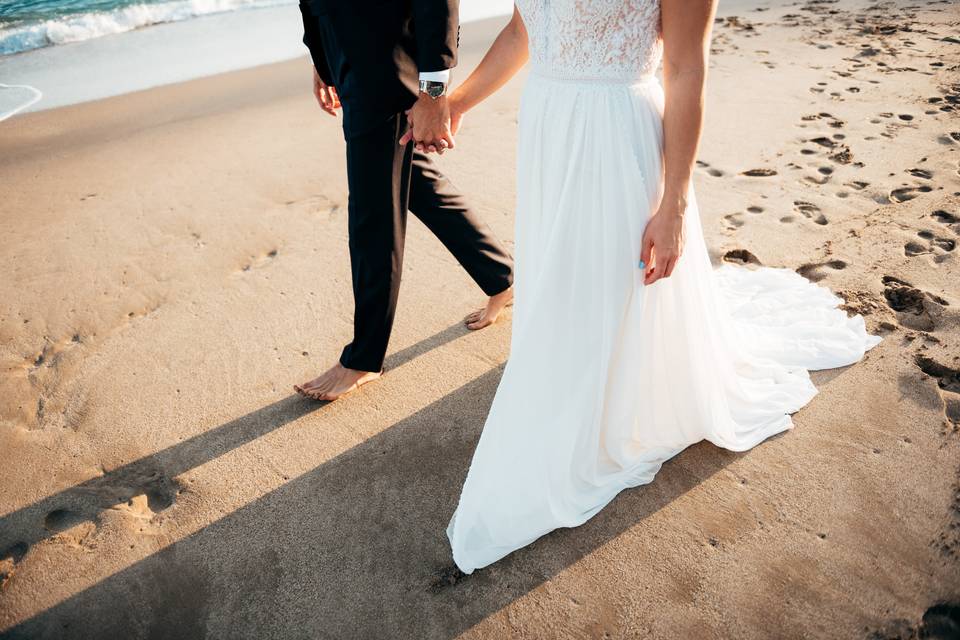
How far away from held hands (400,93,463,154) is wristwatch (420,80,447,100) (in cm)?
1

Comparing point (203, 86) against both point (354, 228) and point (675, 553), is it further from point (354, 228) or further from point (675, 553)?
point (675, 553)

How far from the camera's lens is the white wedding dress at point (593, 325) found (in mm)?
1588

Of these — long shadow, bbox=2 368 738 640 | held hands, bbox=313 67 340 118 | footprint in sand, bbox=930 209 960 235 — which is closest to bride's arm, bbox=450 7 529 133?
held hands, bbox=313 67 340 118

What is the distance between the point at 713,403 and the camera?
2035 mm

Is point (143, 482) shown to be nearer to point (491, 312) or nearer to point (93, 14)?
point (491, 312)

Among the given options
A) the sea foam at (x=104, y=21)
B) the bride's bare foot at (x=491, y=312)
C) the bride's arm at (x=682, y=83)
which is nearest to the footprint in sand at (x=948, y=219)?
the bride's bare foot at (x=491, y=312)

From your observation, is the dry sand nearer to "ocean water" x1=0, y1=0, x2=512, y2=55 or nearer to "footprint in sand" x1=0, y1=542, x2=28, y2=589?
"footprint in sand" x1=0, y1=542, x2=28, y2=589

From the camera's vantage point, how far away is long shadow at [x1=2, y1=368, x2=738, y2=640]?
1.77 metres

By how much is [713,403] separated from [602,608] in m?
0.74

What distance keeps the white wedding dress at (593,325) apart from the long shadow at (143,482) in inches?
37.8

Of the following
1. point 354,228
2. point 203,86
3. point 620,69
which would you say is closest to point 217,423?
point 354,228

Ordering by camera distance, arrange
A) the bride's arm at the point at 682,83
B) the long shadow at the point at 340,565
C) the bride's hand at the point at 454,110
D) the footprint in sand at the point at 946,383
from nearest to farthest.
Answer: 1. the bride's arm at the point at 682,83
2. the long shadow at the point at 340,565
3. the bride's hand at the point at 454,110
4. the footprint in sand at the point at 946,383

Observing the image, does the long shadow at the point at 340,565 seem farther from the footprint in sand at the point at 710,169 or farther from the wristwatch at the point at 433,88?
the footprint in sand at the point at 710,169

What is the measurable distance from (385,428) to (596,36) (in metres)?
1.53
